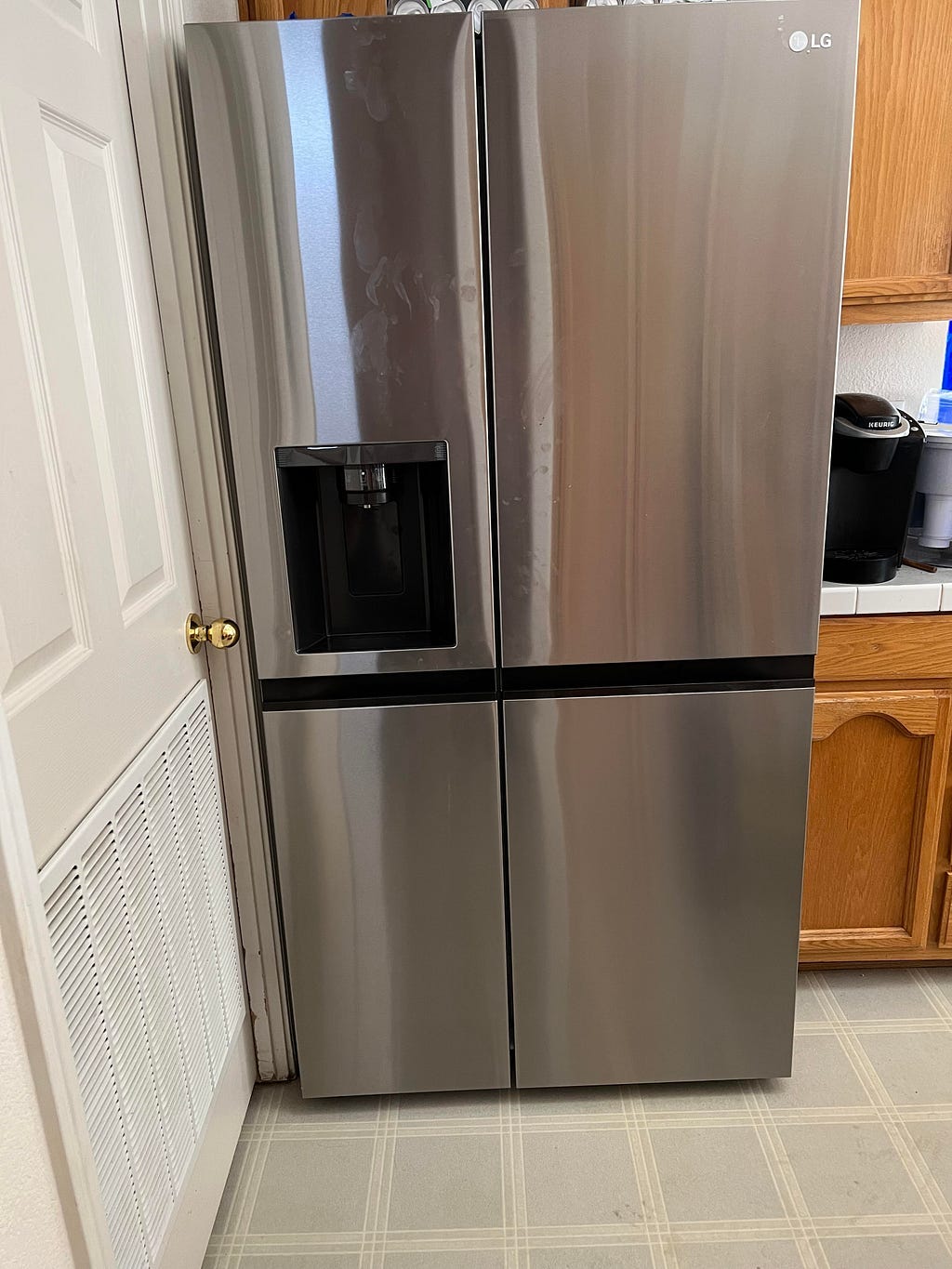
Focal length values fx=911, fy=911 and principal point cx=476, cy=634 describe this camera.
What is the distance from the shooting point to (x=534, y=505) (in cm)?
138

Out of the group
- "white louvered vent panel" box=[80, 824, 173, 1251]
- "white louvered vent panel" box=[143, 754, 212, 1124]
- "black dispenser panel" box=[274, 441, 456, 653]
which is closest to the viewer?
"white louvered vent panel" box=[80, 824, 173, 1251]

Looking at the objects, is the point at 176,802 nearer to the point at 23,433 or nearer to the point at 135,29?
the point at 23,433

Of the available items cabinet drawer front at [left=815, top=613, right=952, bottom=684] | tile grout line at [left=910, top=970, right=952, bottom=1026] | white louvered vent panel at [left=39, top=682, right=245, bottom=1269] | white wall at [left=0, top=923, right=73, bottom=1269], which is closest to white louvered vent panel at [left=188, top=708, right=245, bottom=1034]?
white louvered vent panel at [left=39, top=682, right=245, bottom=1269]

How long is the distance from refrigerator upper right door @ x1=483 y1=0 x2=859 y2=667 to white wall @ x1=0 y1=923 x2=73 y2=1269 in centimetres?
87

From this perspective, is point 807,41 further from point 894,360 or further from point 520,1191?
point 520,1191

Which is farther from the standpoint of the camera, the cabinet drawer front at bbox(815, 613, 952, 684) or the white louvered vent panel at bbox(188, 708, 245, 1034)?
the cabinet drawer front at bbox(815, 613, 952, 684)

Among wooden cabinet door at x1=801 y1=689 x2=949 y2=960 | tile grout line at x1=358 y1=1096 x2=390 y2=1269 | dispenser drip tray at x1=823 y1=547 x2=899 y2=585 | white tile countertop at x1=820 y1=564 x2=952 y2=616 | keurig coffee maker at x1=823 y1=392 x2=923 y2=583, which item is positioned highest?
keurig coffee maker at x1=823 y1=392 x2=923 y2=583

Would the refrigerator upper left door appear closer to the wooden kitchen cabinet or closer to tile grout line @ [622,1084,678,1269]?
→ the wooden kitchen cabinet

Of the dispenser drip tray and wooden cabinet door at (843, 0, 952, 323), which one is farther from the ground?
wooden cabinet door at (843, 0, 952, 323)

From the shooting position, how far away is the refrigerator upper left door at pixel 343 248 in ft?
3.98

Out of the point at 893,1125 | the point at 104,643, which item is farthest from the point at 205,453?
Answer: the point at 893,1125

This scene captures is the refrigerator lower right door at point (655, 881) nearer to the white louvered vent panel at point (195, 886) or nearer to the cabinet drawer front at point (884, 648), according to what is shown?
the cabinet drawer front at point (884, 648)

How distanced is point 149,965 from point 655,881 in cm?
82

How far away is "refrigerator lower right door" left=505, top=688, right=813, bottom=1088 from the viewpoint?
4.88ft
